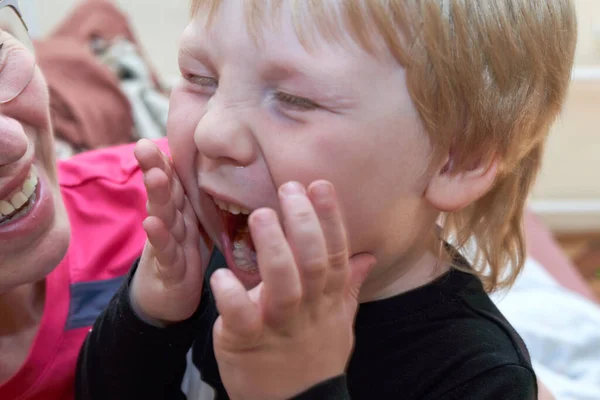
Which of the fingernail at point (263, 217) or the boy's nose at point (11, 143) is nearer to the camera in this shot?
the fingernail at point (263, 217)

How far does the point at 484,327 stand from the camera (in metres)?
0.94

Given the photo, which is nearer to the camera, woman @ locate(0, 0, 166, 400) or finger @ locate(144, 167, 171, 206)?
finger @ locate(144, 167, 171, 206)

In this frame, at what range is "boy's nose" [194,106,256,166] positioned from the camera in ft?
2.44

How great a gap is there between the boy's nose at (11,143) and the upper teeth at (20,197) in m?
0.06

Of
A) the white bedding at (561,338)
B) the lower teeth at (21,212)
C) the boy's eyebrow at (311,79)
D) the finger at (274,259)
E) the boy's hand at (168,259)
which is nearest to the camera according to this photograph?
the finger at (274,259)

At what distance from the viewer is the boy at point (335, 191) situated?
708 millimetres

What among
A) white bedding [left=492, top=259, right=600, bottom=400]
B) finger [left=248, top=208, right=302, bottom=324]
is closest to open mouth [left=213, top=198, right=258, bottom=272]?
finger [left=248, top=208, right=302, bottom=324]

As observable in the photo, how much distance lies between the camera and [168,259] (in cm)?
87

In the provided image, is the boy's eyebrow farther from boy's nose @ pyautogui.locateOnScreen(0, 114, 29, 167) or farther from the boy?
boy's nose @ pyautogui.locateOnScreen(0, 114, 29, 167)

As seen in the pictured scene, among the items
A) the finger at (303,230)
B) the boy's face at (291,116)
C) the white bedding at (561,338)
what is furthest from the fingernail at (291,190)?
the white bedding at (561,338)

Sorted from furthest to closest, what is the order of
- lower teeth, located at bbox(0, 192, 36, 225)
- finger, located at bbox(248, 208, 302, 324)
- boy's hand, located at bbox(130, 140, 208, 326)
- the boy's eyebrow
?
lower teeth, located at bbox(0, 192, 36, 225), boy's hand, located at bbox(130, 140, 208, 326), the boy's eyebrow, finger, located at bbox(248, 208, 302, 324)

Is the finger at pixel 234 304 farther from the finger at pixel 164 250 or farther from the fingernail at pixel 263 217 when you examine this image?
the finger at pixel 164 250

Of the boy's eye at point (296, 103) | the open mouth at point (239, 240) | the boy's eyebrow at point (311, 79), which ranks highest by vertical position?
the boy's eyebrow at point (311, 79)

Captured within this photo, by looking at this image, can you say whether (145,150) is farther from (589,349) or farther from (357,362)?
(589,349)
